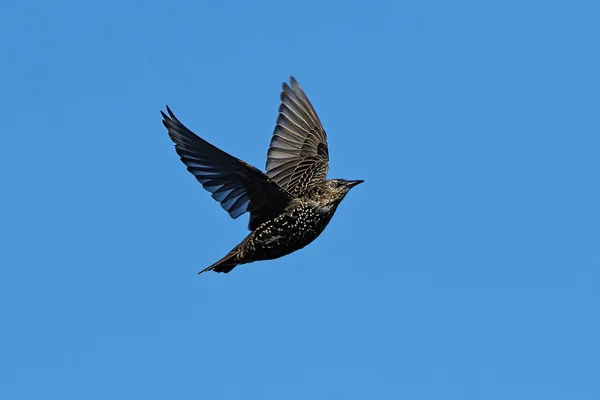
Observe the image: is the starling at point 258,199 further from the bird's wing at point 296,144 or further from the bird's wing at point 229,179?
the bird's wing at point 296,144

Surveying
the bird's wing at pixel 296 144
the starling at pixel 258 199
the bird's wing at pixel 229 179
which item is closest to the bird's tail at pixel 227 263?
the starling at pixel 258 199

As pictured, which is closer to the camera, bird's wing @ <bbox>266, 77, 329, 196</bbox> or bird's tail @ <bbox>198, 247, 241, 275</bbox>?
bird's tail @ <bbox>198, 247, 241, 275</bbox>

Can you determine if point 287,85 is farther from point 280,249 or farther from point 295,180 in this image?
point 280,249

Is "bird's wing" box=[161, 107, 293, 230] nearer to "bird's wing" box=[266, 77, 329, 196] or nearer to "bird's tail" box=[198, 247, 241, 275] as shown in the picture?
"bird's tail" box=[198, 247, 241, 275]

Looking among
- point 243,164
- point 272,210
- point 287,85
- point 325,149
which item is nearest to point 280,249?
point 272,210

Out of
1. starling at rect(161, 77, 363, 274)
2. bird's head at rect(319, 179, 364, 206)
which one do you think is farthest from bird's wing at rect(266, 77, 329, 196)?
bird's head at rect(319, 179, 364, 206)
